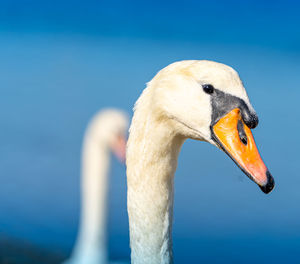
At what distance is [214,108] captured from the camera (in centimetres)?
200

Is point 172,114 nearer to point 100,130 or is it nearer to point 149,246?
point 149,246

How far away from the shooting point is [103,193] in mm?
5590

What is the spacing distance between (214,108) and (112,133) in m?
3.92

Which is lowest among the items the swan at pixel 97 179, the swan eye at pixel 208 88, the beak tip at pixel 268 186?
the beak tip at pixel 268 186

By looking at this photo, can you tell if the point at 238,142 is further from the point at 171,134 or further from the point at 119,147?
the point at 119,147

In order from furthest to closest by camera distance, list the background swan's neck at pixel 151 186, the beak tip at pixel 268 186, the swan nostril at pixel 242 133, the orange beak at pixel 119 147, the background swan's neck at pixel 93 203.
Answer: the orange beak at pixel 119 147
the background swan's neck at pixel 93 203
the background swan's neck at pixel 151 186
the swan nostril at pixel 242 133
the beak tip at pixel 268 186

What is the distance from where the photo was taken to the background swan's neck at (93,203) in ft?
17.3

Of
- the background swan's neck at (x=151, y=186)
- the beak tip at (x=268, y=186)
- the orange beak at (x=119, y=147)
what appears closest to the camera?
the beak tip at (x=268, y=186)

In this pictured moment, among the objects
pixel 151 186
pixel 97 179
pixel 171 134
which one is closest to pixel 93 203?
pixel 97 179

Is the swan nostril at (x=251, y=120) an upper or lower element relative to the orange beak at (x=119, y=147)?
lower

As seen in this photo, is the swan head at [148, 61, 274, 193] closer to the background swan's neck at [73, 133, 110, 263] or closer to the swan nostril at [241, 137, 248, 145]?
the swan nostril at [241, 137, 248, 145]

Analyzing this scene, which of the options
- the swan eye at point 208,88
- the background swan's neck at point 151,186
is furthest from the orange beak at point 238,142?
the background swan's neck at point 151,186

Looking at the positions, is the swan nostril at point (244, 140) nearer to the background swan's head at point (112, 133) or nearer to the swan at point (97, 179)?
the swan at point (97, 179)

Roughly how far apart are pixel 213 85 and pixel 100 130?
3998mm
